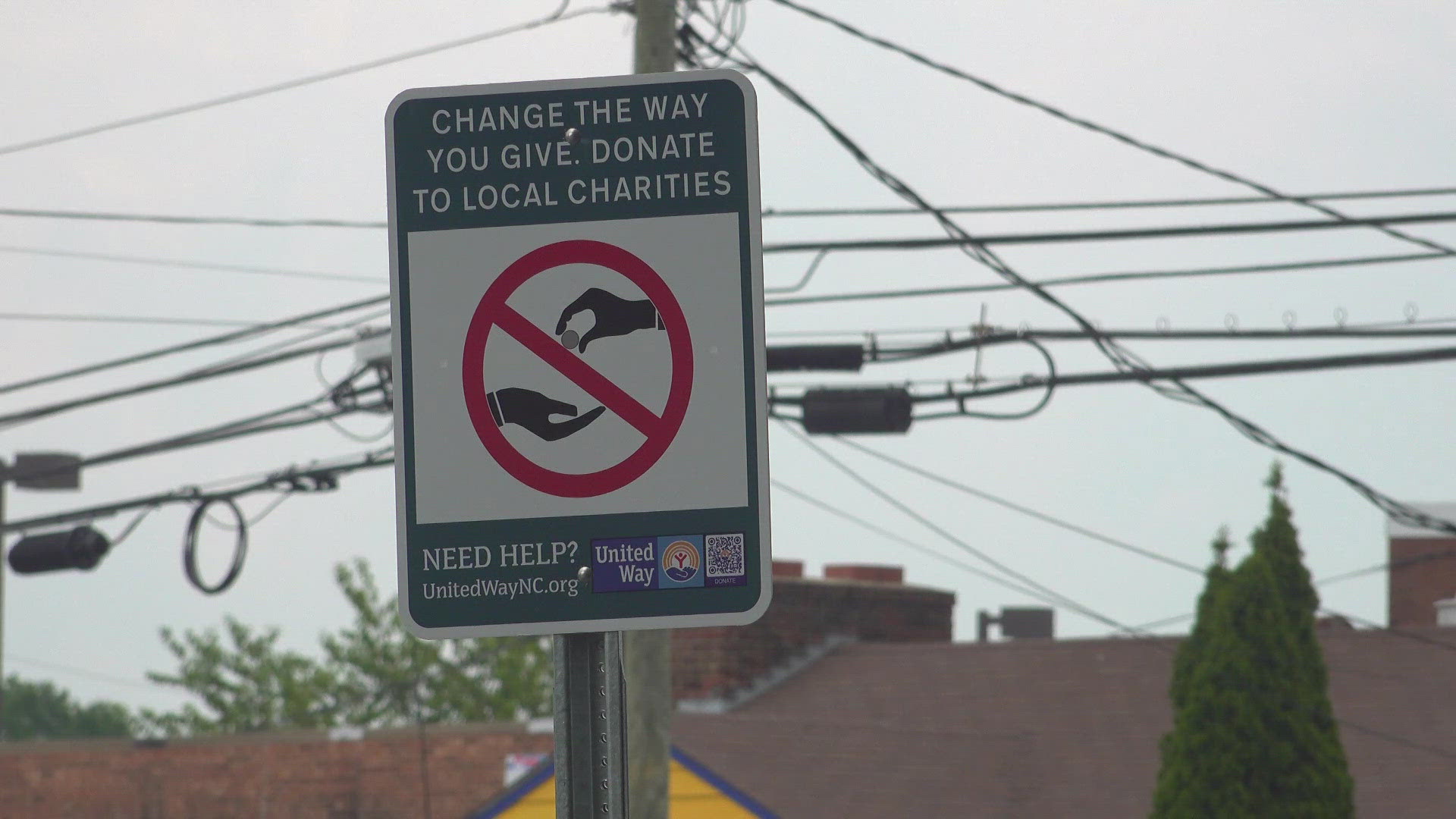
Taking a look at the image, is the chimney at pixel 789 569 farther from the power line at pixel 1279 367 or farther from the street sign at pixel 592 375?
the street sign at pixel 592 375

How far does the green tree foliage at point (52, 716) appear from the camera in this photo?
77.4m

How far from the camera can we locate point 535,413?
284 centimetres

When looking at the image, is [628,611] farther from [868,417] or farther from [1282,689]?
[1282,689]

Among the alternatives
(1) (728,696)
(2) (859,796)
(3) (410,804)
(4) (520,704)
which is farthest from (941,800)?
(4) (520,704)

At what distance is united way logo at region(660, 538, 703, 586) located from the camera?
110 inches

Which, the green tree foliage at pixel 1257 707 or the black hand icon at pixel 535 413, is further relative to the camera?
the green tree foliage at pixel 1257 707

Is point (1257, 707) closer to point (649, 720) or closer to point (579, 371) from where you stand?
point (649, 720)

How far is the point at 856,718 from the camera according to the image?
18984mm

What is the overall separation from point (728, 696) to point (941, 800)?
3.62 m

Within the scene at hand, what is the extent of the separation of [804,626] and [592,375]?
18032mm

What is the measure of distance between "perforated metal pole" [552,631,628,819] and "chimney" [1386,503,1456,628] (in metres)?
18.5

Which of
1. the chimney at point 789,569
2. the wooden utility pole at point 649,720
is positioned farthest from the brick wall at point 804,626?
the wooden utility pole at point 649,720

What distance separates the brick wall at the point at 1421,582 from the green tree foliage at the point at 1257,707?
6.12 meters

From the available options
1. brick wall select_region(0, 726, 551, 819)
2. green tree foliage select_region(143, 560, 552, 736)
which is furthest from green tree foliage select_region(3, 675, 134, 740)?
brick wall select_region(0, 726, 551, 819)
